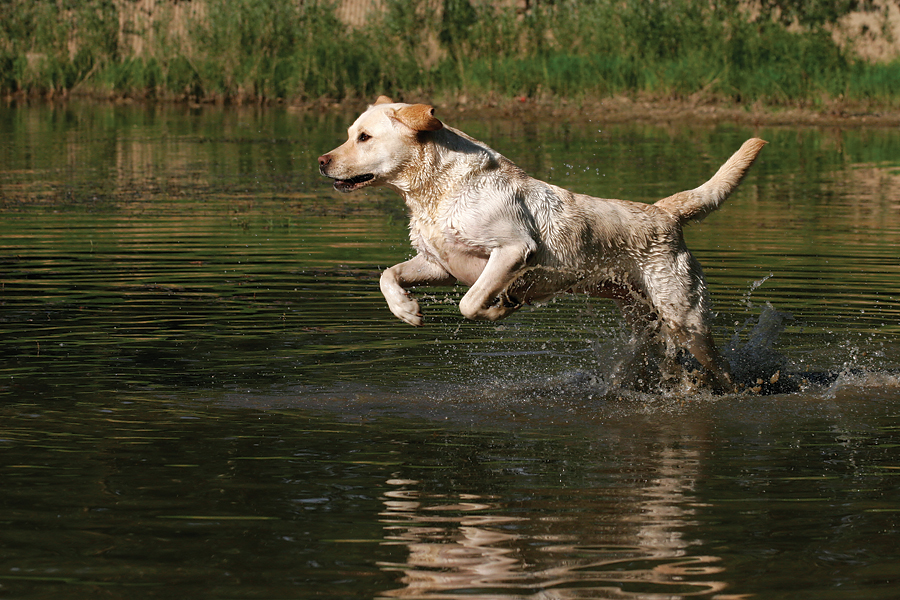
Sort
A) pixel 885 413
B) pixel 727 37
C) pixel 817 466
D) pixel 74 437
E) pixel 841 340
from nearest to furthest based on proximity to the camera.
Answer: pixel 817 466 < pixel 74 437 < pixel 885 413 < pixel 841 340 < pixel 727 37

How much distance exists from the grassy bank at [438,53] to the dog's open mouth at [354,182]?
22121 millimetres

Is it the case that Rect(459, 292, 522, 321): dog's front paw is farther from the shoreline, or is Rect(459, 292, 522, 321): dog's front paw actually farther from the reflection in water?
the shoreline

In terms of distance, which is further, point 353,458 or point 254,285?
point 254,285

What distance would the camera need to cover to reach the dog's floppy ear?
708 cm

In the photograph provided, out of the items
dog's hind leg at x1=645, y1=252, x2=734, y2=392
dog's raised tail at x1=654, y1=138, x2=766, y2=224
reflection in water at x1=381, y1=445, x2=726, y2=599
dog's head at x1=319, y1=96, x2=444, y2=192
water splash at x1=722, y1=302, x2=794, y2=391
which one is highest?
dog's head at x1=319, y1=96, x2=444, y2=192

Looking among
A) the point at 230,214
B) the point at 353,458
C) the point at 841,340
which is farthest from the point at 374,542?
the point at 230,214

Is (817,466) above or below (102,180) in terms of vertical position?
below

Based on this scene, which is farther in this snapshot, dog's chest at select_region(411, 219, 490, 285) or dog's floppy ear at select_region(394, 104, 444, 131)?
dog's chest at select_region(411, 219, 490, 285)

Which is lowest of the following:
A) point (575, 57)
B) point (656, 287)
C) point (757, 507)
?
point (757, 507)

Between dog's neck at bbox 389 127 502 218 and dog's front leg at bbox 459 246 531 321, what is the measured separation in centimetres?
47

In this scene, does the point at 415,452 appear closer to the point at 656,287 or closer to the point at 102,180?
the point at 656,287

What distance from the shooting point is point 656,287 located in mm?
7648

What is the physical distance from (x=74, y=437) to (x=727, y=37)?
2480 centimetres

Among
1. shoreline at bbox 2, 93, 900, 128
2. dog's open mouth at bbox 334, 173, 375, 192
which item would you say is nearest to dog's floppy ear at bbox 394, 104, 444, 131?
dog's open mouth at bbox 334, 173, 375, 192
